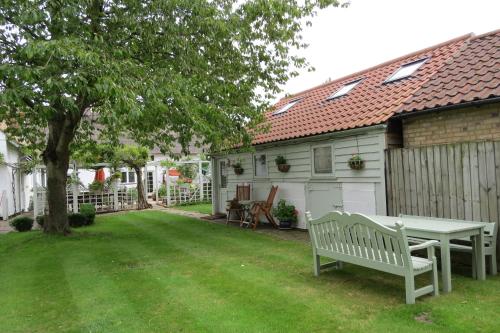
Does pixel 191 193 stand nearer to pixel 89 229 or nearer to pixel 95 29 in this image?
pixel 89 229

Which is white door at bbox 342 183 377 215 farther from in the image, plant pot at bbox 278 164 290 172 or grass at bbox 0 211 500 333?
plant pot at bbox 278 164 290 172

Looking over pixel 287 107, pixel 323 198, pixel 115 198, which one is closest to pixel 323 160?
pixel 323 198

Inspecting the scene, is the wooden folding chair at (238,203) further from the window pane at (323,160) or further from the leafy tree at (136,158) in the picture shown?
the leafy tree at (136,158)

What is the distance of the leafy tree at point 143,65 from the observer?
21.1ft

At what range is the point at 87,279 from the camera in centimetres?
648

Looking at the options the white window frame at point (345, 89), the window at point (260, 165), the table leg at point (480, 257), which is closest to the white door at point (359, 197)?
the table leg at point (480, 257)

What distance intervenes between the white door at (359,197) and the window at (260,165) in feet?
12.5

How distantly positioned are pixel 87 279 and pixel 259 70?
6482 millimetres

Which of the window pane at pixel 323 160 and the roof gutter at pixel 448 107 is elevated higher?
the roof gutter at pixel 448 107

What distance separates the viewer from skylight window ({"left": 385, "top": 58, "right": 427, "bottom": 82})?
33.3 feet

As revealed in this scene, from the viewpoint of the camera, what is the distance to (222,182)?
633 inches

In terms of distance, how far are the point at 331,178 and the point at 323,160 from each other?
1.90ft

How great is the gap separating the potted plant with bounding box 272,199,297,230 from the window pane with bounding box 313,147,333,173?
1.46m

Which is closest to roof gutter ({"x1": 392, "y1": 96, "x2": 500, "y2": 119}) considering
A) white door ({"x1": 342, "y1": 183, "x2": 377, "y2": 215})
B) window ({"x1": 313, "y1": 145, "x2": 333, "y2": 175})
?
white door ({"x1": 342, "y1": 183, "x2": 377, "y2": 215})
